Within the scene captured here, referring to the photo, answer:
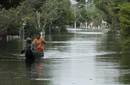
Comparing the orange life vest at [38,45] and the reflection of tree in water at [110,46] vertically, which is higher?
the orange life vest at [38,45]

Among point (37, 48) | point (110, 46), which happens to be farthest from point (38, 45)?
point (110, 46)

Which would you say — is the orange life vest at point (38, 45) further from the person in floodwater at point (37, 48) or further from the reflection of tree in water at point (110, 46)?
the reflection of tree in water at point (110, 46)

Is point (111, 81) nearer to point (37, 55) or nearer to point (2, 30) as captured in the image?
point (37, 55)

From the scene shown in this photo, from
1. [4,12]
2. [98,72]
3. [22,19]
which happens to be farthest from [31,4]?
[98,72]

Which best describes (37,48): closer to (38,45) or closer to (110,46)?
(38,45)

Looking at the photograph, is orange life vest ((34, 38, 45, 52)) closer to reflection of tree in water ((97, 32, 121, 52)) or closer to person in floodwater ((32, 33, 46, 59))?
person in floodwater ((32, 33, 46, 59))

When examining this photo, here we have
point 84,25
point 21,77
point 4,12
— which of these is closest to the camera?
point 21,77

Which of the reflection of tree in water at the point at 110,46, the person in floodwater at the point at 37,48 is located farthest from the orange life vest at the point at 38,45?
the reflection of tree in water at the point at 110,46

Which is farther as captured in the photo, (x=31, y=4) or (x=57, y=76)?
(x=31, y=4)

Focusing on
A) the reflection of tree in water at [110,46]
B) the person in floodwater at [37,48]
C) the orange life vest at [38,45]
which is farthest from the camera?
the reflection of tree in water at [110,46]

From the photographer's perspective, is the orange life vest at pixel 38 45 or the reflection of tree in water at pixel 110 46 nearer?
the orange life vest at pixel 38 45

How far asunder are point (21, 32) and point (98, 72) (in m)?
44.8

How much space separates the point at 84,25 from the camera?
194 meters

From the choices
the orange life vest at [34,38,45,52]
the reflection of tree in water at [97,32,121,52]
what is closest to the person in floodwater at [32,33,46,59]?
the orange life vest at [34,38,45,52]
